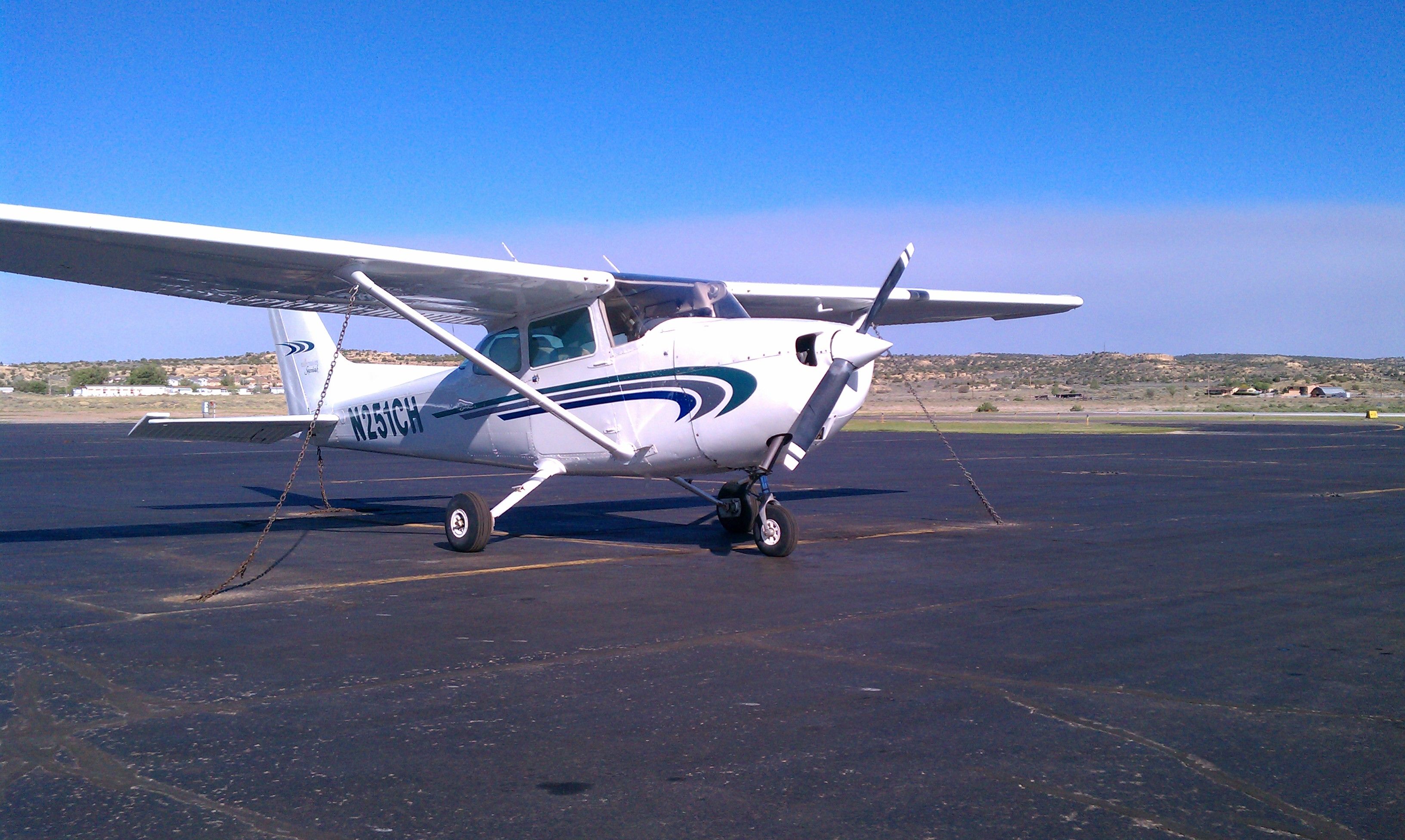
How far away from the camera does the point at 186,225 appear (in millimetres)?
8930

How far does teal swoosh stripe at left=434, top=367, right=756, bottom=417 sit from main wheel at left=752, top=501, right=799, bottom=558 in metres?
1.22

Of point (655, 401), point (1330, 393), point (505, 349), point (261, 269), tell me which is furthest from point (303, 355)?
point (1330, 393)

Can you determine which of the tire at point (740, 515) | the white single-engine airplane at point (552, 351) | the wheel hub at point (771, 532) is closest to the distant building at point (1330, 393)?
the white single-engine airplane at point (552, 351)

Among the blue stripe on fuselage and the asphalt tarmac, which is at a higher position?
the blue stripe on fuselage

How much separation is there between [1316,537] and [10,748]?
40.1 feet

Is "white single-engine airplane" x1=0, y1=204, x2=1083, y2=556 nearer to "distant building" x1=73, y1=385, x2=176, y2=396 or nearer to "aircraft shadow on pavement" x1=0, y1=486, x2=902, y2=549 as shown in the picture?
"aircraft shadow on pavement" x1=0, y1=486, x2=902, y2=549

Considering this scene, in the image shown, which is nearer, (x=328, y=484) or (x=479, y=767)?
(x=479, y=767)

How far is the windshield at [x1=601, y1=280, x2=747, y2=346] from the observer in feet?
35.2

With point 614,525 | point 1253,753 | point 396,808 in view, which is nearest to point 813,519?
point 614,525

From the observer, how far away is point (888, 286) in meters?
10.2

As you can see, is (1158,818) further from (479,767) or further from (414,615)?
(414,615)

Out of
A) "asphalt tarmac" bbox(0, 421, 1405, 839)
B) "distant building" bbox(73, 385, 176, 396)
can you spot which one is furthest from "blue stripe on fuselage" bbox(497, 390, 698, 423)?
"distant building" bbox(73, 385, 176, 396)

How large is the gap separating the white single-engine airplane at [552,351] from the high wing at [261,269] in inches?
1.0

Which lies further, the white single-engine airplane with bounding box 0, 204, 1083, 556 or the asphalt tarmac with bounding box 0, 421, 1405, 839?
the white single-engine airplane with bounding box 0, 204, 1083, 556
